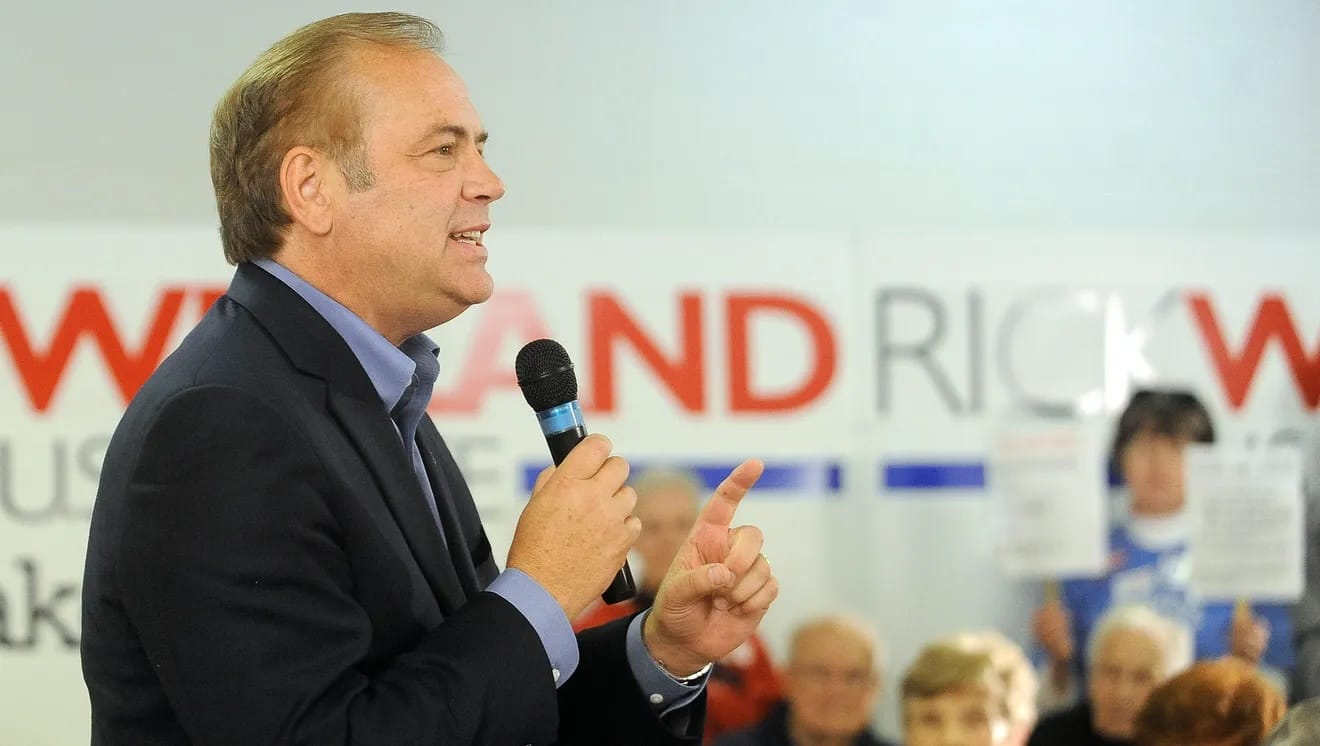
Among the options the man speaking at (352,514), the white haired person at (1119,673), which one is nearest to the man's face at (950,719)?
the white haired person at (1119,673)

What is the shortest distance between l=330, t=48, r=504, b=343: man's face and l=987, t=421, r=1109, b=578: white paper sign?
3069 mm

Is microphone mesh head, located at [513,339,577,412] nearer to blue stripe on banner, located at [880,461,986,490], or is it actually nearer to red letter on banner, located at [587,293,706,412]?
red letter on banner, located at [587,293,706,412]

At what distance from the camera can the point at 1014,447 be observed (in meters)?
4.39

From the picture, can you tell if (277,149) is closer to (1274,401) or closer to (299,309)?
(299,309)

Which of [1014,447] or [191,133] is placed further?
[1014,447]

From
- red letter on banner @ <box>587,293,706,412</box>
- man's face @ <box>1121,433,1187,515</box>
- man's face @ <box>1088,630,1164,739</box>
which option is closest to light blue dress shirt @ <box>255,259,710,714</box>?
red letter on banner @ <box>587,293,706,412</box>

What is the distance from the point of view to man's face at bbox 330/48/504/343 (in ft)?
5.06

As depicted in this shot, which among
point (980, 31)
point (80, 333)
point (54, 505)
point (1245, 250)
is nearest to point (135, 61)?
point (80, 333)

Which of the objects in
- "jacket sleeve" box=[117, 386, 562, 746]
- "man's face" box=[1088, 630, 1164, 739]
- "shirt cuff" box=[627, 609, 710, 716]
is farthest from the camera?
"man's face" box=[1088, 630, 1164, 739]

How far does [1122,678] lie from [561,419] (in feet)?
10.4

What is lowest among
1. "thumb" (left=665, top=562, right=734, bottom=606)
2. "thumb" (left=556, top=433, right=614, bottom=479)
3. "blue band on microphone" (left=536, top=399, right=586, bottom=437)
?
"thumb" (left=665, top=562, right=734, bottom=606)

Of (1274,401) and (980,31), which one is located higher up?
(980,31)

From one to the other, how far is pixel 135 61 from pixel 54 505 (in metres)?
1.23

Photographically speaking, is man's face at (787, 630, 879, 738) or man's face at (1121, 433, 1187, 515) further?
man's face at (1121, 433, 1187, 515)
